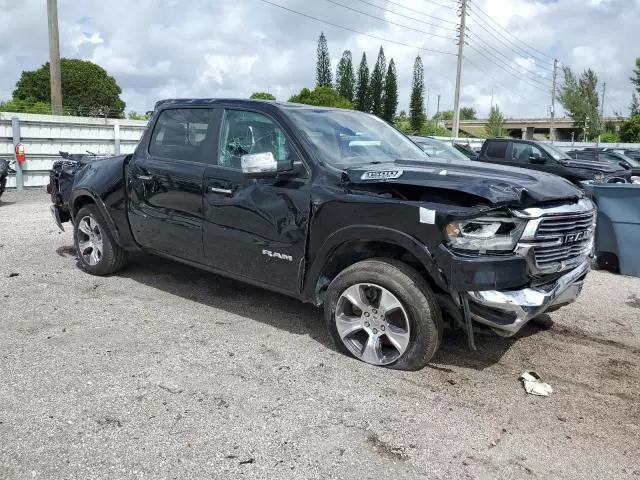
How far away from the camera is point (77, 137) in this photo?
615 inches

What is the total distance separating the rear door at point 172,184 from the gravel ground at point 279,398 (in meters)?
0.62

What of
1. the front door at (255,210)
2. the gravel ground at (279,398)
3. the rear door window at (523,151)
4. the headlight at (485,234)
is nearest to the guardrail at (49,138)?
the gravel ground at (279,398)

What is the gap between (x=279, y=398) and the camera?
3.63 m

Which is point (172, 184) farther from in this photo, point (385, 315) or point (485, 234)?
point (485, 234)

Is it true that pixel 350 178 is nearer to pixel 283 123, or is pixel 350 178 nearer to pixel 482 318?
pixel 283 123

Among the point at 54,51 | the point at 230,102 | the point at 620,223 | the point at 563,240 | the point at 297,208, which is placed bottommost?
the point at 620,223

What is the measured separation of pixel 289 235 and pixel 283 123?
903 mm

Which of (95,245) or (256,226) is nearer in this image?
(256,226)

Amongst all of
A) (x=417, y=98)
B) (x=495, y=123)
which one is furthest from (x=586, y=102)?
(x=417, y=98)

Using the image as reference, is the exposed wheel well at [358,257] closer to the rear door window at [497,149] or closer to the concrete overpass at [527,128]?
the rear door window at [497,149]

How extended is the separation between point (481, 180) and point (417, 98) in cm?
8394

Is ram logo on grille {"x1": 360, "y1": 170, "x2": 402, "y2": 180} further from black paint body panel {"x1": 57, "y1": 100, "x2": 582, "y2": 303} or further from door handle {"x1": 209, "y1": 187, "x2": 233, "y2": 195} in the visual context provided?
door handle {"x1": 209, "y1": 187, "x2": 233, "y2": 195}

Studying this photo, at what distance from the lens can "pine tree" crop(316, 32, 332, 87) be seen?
76688 mm

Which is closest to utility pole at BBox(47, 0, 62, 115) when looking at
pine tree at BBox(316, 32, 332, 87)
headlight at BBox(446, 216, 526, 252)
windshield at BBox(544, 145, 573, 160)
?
windshield at BBox(544, 145, 573, 160)
